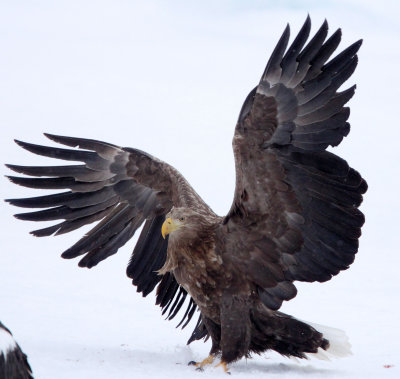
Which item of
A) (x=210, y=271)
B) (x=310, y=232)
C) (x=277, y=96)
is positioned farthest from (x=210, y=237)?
(x=277, y=96)

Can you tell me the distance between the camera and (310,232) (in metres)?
6.66

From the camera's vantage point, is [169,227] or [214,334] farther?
[214,334]

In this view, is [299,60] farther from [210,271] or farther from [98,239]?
[98,239]

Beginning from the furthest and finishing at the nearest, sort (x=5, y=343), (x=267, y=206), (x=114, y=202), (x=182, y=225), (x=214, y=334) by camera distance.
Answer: (x=114, y=202) < (x=214, y=334) < (x=182, y=225) < (x=267, y=206) < (x=5, y=343)

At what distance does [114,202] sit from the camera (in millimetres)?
7734

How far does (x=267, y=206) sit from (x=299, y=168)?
1.15 ft

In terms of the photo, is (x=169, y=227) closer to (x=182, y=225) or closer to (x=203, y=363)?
(x=182, y=225)

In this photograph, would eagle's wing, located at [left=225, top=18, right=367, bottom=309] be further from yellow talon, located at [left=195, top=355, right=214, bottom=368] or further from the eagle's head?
yellow talon, located at [left=195, top=355, right=214, bottom=368]

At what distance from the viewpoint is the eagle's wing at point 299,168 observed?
250 inches

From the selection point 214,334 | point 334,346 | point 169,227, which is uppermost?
point 169,227

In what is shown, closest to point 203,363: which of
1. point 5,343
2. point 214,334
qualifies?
point 214,334

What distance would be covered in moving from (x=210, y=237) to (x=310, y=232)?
2.28 ft

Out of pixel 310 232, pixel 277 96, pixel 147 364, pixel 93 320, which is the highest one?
pixel 277 96

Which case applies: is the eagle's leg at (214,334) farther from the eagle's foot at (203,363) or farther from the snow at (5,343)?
the snow at (5,343)
